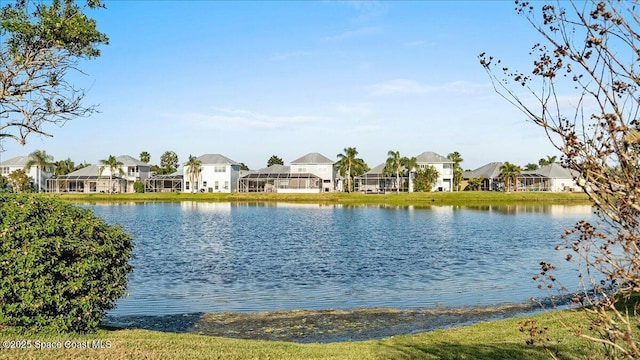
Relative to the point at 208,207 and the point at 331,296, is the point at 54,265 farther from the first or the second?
the point at 208,207

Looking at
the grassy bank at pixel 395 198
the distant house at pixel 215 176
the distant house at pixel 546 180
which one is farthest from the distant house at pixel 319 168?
the distant house at pixel 546 180

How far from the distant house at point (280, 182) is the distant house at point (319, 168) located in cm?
191

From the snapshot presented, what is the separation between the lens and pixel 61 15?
14906 millimetres

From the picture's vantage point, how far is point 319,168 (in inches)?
4892

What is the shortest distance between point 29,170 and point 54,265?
134 meters

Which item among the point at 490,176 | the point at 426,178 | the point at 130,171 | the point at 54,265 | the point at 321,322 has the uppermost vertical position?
the point at 130,171

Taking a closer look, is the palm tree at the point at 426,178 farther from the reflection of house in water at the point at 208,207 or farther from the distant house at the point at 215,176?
the distant house at the point at 215,176

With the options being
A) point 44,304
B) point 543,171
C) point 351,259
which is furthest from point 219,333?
point 543,171

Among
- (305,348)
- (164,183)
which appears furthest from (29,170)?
(305,348)

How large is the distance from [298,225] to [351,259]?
23.7m

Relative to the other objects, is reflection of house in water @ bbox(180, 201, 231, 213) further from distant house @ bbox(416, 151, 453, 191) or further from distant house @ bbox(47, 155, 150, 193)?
distant house @ bbox(416, 151, 453, 191)

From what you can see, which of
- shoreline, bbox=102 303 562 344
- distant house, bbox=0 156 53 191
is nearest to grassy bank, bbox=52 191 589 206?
distant house, bbox=0 156 53 191

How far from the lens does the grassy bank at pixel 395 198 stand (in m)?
98.0

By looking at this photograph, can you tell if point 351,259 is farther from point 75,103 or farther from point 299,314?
point 75,103
